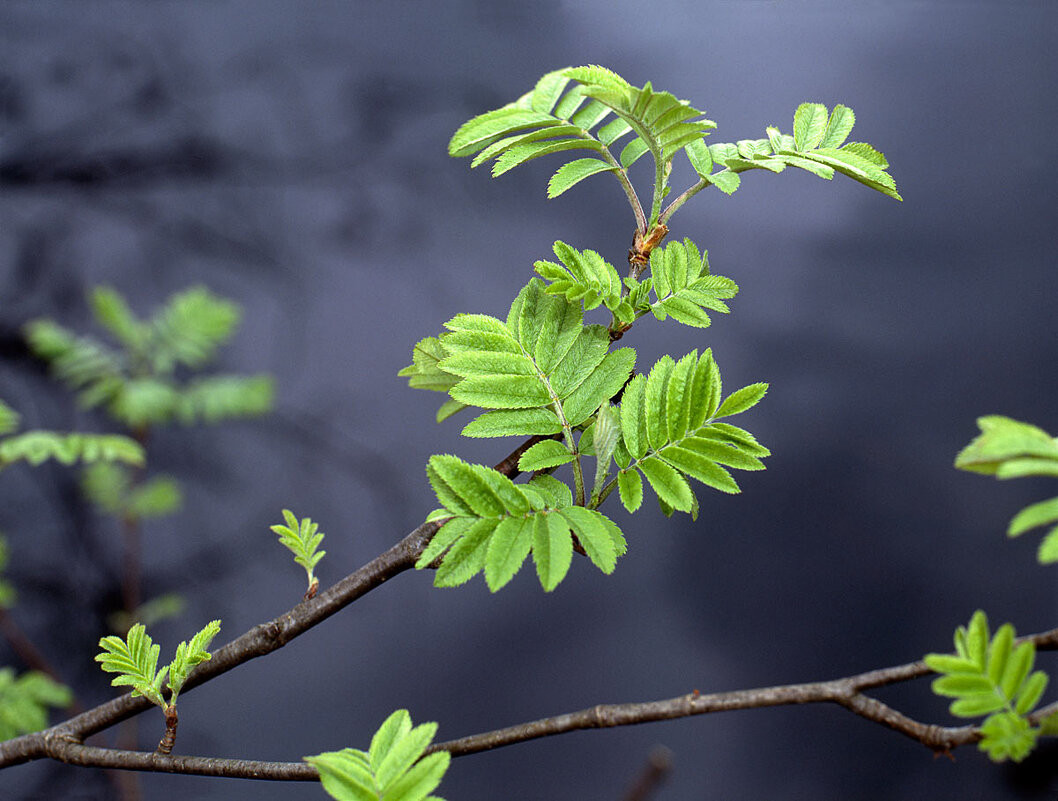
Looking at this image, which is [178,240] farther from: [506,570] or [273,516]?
[506,570]

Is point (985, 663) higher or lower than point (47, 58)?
lower

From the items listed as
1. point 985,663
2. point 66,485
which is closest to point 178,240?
point 66,485

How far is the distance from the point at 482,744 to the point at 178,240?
1909mm

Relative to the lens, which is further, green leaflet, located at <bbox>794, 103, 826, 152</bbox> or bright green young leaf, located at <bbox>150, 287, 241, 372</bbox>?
bright green young leaf, located at <bbox>150, 287, 241, 372</bbox>

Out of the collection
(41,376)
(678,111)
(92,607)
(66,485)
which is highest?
(41,376)

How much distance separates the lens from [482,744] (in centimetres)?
40

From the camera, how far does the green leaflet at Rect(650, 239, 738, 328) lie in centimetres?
45

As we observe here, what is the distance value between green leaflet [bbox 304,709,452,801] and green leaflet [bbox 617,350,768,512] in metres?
0.16

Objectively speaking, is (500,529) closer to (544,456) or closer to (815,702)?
(544,456)

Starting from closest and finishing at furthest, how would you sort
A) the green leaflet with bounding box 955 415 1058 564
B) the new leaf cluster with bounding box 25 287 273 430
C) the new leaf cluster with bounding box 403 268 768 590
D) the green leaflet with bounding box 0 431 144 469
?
the green leaflet with bounding box 955 415 1058 564
the new leaf cluster with bounding box 403 268 768 590
the green leaflet with bounding box 0 431 144 469
the new leaf cluster with bounding box 25 287 273 430

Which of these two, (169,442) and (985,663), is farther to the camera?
(169,442)

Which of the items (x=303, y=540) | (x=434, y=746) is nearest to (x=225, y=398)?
(x=303, y=540)

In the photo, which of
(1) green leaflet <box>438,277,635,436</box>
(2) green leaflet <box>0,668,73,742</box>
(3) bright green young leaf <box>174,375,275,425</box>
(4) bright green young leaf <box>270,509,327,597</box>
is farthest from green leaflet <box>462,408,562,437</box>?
(3) bright green young leaf <box>174,375,275,425</box>

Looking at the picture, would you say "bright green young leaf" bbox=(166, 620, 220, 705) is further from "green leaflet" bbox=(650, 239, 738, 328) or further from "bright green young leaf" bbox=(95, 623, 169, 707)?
"green leaflet" bbox=(650, 239, 738, 328)
